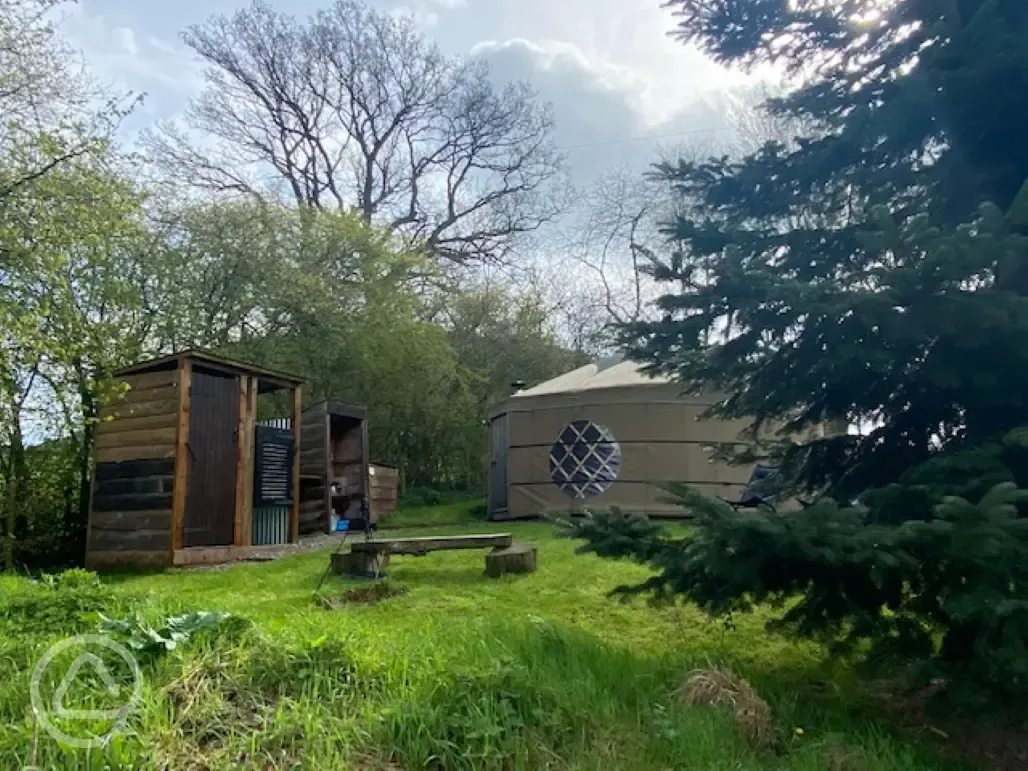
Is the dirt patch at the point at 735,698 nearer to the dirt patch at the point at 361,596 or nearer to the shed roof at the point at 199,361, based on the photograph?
the dirt patch at the point at 361,596

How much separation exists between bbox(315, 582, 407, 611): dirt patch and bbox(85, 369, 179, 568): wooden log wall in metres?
2.71

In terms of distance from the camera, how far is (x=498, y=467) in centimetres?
1202

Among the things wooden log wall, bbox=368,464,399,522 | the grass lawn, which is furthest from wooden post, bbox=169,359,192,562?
wooden log wall, bbox=368,464,399,522

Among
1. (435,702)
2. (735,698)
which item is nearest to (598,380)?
(735,698)

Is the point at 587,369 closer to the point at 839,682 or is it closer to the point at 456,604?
the point at 456,604

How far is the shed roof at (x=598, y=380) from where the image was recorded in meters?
10.6

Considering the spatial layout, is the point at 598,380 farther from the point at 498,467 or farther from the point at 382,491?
the point at 382,491

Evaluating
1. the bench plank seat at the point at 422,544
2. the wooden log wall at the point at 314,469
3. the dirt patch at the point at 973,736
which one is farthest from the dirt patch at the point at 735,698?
the wooden log wall at the point at 314,469

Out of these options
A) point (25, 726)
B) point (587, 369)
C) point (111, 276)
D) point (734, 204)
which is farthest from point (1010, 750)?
point (587, 369)

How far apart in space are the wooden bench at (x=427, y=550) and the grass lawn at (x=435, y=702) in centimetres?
180

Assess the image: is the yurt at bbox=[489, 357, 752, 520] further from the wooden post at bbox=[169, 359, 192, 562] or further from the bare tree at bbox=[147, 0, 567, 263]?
the bare tree at bbox=[147, 0, 567, 263]

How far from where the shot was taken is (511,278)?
17641 millimetres

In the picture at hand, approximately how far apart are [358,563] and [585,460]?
5499mm

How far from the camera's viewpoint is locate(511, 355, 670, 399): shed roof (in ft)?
34.9
